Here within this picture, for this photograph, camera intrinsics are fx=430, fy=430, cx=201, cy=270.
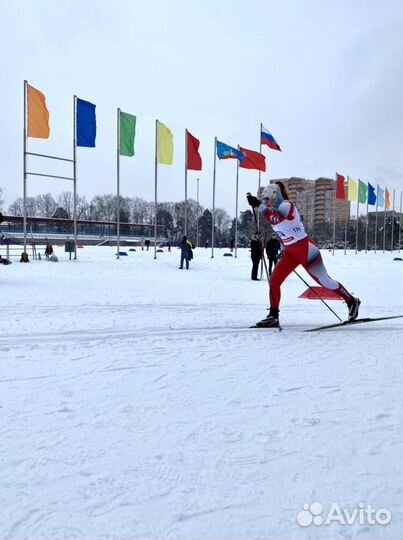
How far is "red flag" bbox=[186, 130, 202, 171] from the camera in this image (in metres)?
25.8

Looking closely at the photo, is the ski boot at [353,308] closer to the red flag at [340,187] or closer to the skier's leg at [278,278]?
the skier's leg at [278,278]

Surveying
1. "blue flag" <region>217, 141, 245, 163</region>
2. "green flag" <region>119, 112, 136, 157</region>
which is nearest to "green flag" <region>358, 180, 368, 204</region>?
"blue flag" <region>217, 141, 245, 163</region>

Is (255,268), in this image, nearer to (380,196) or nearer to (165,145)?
(165,145)

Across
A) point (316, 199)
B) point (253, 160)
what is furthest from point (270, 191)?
point (316, 199)

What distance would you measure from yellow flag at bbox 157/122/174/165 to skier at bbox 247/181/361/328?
1904 cm

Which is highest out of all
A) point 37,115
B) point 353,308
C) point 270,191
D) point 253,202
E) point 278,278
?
point 37,115

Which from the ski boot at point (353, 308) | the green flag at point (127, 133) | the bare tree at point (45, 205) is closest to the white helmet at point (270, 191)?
the ski boot at point (353, 308)

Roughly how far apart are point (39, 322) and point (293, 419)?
14.7 feet

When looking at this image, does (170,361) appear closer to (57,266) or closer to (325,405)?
(325,405)

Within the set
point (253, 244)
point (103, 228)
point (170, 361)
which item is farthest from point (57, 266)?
point (103, 228)

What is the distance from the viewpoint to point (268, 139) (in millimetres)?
26453

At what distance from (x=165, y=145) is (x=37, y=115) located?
750 cm

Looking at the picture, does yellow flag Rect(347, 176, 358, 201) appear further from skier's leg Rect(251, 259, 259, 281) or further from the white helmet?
the white helmet

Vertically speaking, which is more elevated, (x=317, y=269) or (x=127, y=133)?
(x=127, y=133)
